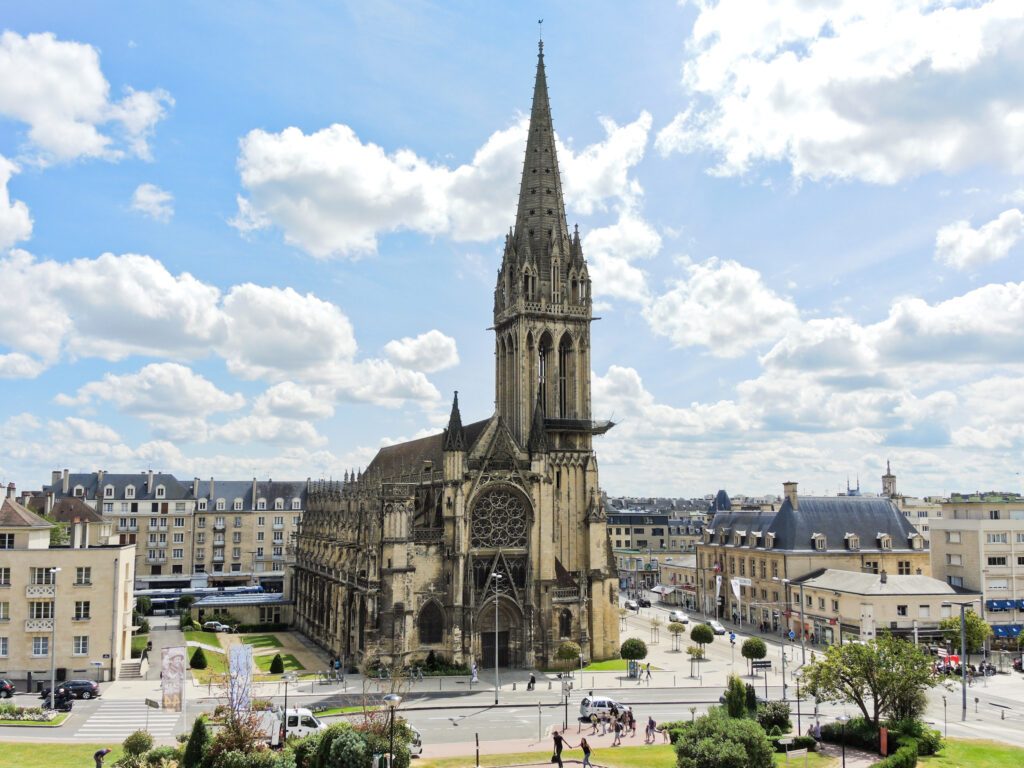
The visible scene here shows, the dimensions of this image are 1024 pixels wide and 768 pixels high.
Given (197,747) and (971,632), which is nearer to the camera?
(197,747)

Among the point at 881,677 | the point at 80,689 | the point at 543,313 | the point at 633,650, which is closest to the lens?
the point at 881,677

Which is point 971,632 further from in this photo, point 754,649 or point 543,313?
point 543,313

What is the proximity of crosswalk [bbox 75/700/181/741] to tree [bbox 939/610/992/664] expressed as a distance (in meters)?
54.2

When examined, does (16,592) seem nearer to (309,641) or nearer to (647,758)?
(309,641)

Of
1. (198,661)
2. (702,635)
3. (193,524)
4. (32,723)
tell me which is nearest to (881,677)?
(702,635)

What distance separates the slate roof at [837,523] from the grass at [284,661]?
4777 centimetres

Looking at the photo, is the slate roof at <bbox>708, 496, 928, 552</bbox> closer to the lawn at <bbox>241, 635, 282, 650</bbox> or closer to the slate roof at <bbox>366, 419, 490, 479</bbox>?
the slate roof at <bbox>366, 419, 490, 479</bbox>

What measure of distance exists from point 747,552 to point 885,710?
174 feet

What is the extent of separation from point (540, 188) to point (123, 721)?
51.8 metres

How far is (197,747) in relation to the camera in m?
31.8

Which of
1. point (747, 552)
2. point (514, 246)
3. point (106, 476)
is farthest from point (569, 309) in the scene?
point (106, 476)

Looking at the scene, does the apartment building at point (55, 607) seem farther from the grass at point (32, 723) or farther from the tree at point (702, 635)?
the tree at point (702, 635)

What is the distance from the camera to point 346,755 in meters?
31.9

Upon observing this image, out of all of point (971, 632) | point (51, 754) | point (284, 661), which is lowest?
point (284, 661)
